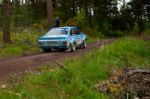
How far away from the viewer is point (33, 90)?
11.0 meters

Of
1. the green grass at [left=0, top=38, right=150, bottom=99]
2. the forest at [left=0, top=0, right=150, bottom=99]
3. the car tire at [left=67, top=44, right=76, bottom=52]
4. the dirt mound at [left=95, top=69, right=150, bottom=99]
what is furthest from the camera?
the car tire at [left=67, top=44, right=76, bottom=52]

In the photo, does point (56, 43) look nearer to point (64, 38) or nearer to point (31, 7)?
point (64, 38)

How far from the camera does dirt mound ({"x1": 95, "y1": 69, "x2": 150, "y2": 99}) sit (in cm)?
1270

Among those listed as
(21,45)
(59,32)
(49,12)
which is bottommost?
(21,45)

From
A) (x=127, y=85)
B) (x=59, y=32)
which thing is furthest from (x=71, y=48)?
(x=127, y=85)

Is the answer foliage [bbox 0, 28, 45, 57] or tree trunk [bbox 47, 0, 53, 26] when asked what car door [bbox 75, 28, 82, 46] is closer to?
foliage [bbox 0, 28, 45, 57]

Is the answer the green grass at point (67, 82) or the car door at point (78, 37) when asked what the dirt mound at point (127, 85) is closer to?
the green grass at point (67, 82)

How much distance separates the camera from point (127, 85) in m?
13.7

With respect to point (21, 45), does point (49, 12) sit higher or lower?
higher

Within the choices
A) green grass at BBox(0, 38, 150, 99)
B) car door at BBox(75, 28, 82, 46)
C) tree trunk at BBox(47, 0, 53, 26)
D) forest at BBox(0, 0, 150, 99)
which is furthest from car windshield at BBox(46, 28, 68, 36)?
tree trunk at BBox(47, 0, 53, 26)

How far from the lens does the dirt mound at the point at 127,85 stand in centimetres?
1270

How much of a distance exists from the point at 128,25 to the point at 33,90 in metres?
39.7

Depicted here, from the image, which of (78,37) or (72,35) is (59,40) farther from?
(78,37)

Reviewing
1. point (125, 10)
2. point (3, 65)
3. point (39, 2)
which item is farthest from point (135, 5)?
point (3, 65)
